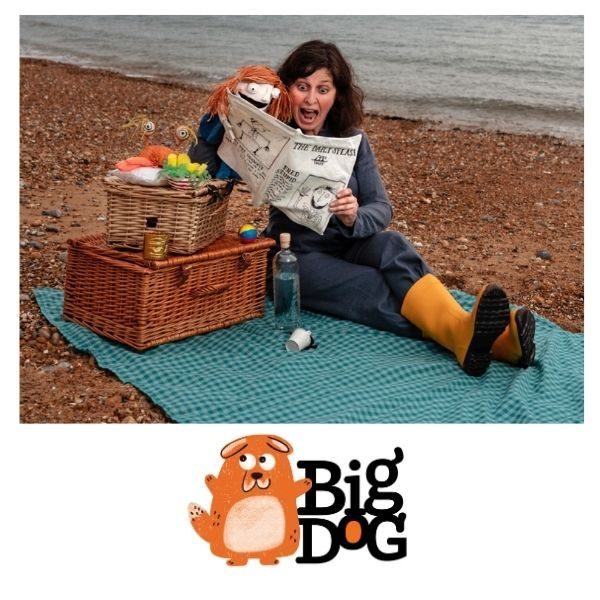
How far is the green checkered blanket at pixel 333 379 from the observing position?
3123 mm

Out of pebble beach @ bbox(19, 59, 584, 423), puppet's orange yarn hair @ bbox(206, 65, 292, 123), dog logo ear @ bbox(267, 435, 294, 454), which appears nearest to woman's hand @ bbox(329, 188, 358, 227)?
puppet's orange yarn hair @ bbox(206, 65, 292, 123)

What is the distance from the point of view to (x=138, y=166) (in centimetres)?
350

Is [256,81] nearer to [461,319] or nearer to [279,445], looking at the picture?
[461,319]

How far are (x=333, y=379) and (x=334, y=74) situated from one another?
1272mm

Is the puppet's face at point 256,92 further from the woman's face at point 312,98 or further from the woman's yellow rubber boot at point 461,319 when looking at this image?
the woman's yellow rubber boot at point 461,319

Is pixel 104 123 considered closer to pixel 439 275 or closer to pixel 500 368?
pixel 439 275

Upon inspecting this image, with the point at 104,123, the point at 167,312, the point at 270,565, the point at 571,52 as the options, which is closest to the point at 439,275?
the point at 167,312

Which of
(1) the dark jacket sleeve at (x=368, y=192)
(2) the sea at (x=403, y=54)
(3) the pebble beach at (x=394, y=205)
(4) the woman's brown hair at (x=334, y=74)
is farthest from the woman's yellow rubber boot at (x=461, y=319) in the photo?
(2) the sea at (x=403, y=54)

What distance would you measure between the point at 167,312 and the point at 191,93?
719 cm

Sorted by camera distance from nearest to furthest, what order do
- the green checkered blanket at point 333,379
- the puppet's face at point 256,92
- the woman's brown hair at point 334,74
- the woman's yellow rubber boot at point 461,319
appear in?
the green checkered blanket at point 333,379 → the woman's yellow rubber boot at point 461,319 → the puppet's face at point 256,92 → the woman's brown hair at point 334,74

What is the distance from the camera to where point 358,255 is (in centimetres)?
383

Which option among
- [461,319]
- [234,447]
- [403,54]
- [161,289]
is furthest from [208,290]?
[403,54]

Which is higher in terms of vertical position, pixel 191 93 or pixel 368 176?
pixel 368 176

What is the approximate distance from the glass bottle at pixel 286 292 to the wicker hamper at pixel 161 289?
97mm
